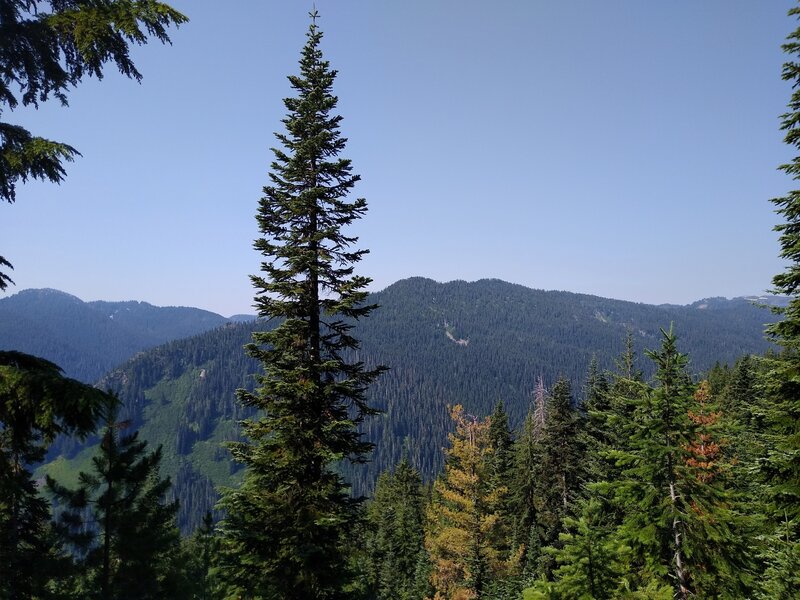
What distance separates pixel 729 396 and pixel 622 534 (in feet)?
187

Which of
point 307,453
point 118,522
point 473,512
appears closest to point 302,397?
point 307,453

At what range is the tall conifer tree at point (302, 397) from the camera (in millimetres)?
11961

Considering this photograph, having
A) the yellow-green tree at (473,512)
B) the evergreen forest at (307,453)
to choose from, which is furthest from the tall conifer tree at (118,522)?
the yellow-green tree at (473,512)

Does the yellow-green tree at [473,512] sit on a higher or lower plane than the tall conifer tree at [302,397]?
lower

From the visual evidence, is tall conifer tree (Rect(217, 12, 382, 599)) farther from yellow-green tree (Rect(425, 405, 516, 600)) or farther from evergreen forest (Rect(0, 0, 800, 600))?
yellow-green tree (Rect(425, 405, 516, 600))

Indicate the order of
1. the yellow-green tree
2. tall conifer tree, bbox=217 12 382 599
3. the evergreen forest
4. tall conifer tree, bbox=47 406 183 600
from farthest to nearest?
1. the yellow-green tree
2. tall conifer tree, bbox=47 406 183 600
3. tall conifer tree, bbox=217 12 382 599
4. the evergreen forest

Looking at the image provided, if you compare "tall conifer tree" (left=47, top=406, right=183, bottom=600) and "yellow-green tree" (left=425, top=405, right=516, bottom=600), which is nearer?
"tall conifer tree" (left=47, top=406, right=183, bottom=600)

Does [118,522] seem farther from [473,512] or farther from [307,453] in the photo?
[473,512]

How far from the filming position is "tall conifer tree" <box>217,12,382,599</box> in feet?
39.2

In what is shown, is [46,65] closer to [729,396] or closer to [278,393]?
[278,393]

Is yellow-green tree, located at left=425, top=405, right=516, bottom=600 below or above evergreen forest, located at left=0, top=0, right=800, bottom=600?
below

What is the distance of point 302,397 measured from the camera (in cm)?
1243

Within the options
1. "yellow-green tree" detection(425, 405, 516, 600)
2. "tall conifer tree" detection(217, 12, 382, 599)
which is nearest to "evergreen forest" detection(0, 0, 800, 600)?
"tall conifer tree" detection(217, 12, 382, 599)

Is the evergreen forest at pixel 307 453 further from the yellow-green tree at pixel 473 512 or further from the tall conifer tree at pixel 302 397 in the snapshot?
the yellow-green tree at pixel 473 512
